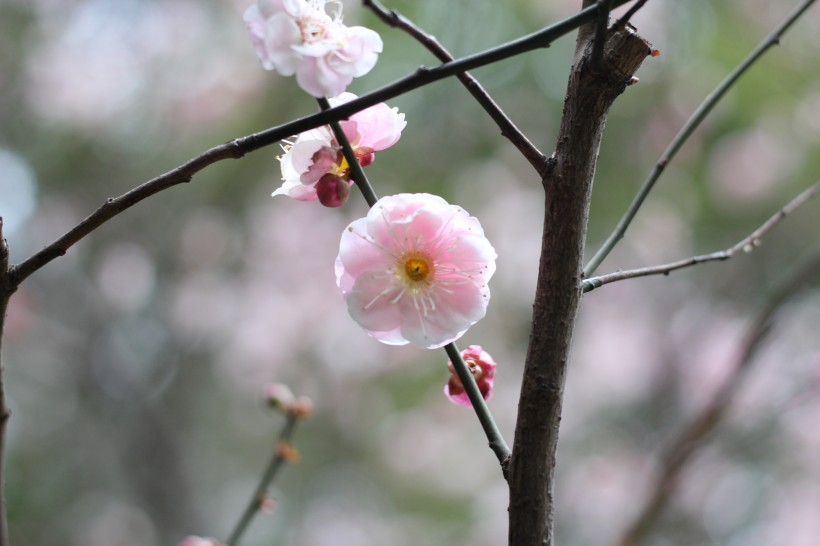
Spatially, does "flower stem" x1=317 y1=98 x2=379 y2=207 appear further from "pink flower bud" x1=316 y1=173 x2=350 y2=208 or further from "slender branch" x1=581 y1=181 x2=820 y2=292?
"slender branch" x1=581 y1=181 x2=820 y2=292

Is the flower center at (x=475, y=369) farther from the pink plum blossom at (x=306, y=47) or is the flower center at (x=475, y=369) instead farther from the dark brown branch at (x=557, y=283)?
the pink plum blossom at (x=306, y=47)

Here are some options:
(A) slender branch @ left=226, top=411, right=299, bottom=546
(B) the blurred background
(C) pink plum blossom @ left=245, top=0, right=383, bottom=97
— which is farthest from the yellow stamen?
(B) the blurred background

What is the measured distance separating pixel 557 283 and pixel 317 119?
148 millimetres

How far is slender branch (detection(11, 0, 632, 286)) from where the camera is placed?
1.02 feet

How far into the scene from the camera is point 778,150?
1987mm

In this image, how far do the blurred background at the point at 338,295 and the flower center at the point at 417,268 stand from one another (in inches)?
46.2

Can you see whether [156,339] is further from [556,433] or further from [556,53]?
[556,433]

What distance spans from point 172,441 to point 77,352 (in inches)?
16.4

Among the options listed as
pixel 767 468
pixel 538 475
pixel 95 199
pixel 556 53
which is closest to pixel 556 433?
pixel 538 475

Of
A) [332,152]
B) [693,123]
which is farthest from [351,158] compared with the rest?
[693,123]

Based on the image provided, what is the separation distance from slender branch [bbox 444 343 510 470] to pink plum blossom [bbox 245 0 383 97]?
0.14 metres

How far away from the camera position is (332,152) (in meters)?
0.39

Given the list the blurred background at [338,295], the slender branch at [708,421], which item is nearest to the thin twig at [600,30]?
the slender branch at [708,421]

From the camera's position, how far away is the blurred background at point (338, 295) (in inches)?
73.7
